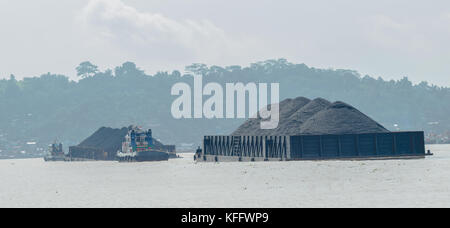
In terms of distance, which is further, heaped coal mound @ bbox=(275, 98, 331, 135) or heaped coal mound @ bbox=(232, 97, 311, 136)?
heaped coal mound @ bbox=(232, 97, 311, 136)

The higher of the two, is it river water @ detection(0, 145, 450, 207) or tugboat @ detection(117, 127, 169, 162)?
tugboat @ detection(117, 127, 169, 162)

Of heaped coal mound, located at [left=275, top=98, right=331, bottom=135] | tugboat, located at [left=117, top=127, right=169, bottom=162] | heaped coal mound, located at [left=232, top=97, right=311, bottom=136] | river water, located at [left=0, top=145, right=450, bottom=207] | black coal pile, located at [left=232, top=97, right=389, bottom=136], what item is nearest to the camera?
river water, located at [left=0, top=145, right=450, bottom=207]

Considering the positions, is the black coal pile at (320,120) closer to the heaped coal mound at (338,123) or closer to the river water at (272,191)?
the heaped coal mound at (338,123)

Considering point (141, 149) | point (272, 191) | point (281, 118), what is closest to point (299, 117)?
point (281, 118)

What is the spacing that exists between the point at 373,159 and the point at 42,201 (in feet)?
204

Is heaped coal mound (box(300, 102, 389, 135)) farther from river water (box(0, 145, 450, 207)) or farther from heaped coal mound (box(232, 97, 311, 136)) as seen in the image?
river water (box(0, 145, 450, 207))

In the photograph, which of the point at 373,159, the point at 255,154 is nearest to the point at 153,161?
the point at 255,154

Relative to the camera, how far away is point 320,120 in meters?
120

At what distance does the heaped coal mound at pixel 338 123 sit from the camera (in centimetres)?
11625

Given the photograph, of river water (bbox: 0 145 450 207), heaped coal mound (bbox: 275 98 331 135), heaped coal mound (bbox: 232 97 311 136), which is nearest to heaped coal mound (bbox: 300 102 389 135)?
heaped coal mound (bbox: 275 98 331 135)

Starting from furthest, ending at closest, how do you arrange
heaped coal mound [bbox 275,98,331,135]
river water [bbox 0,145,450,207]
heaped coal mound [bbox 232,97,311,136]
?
heaped coal mound [bbox 232,97,311,136] < heaped coal mound [bbox 275,98,331,135] < river water [bbox 0,145,450,207]

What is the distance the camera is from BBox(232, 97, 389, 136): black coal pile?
117062 mm
